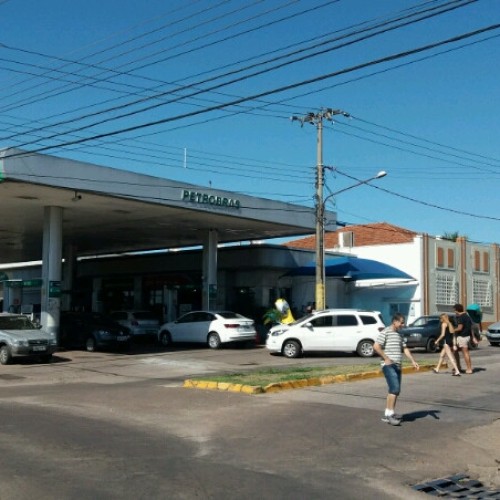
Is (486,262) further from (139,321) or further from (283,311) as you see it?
(139,321)

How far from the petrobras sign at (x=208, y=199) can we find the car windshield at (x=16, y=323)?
23.6ft

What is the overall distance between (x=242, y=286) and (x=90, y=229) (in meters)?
9.12

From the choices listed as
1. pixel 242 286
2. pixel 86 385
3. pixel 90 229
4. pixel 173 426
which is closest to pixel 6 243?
pixel 90 229

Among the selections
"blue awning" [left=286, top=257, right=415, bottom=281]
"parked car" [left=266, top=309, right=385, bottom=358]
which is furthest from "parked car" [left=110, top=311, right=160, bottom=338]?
"blue awning" [left=286, top=257, right=415, bottom=281]

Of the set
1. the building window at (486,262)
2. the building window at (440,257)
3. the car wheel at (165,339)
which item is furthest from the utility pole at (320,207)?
the building window at (486,262)

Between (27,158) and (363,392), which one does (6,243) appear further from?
(363,392)

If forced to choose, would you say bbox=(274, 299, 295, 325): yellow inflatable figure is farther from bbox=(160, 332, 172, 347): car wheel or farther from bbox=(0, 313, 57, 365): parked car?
bbox=(0, 313, 57, 365): parked car

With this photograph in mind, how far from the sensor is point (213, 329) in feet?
88.1

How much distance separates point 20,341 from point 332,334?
1042 centimetres

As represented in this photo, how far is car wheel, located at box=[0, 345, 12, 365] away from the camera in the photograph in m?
20.7

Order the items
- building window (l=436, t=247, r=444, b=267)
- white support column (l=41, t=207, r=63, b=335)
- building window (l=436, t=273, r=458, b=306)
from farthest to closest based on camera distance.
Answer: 1. building window (l=436, t=247, r=444, b=267)
2. building window (l=436, t=273, r=458, b=306)
3. white support column (l=41, t=207, r=63, b=335)

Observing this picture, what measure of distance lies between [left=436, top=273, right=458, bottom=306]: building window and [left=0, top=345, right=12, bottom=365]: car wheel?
26867 mm

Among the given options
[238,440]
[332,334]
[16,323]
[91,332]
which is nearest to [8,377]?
[16,323]

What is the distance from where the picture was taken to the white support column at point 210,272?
3152cm
